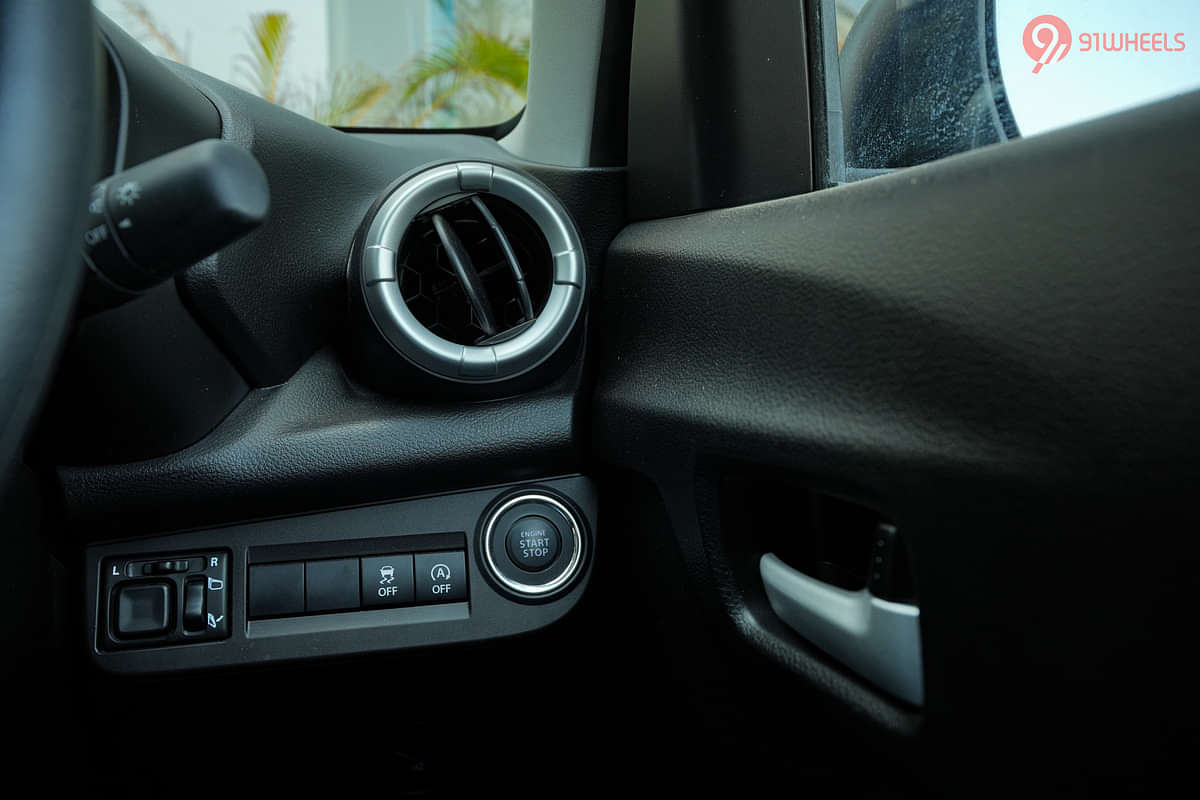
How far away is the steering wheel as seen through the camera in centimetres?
44

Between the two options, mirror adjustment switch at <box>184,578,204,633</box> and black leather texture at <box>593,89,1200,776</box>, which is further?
mirror adjustment switch at <box>184,578,204,633</box>

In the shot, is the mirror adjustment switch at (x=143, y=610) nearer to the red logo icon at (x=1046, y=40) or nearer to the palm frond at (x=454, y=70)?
the red logo icon at (x=1046, y=40)

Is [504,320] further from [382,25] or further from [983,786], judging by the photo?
[382,25]

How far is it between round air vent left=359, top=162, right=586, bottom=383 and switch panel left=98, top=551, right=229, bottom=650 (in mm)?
287

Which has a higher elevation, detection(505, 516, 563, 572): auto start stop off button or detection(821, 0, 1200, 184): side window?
detection(821, 0, 1200, 184): side window

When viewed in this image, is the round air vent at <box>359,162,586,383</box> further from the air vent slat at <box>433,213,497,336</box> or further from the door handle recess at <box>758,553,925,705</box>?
the door handle recess at <box>758,553,925,705</box>

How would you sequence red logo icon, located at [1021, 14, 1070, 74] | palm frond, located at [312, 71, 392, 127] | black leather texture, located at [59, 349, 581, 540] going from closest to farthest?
1. red logo icon, located at [1021, 14, 1070, 74]
2. black leather texture, located at [59, 349, 581, 540]
3. palm frond, located at [312, 71, 392, 127]

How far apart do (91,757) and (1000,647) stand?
2.93ft

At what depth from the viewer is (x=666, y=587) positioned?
0.94 meters

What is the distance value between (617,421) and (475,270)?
0.21m

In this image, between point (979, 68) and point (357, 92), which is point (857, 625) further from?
point (357, 92)

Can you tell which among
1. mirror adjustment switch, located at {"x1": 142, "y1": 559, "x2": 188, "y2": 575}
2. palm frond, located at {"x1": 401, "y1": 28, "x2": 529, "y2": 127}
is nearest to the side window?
mirror adjustment switch, located at {"x1": 142, "y1": 559, "x2": 188, "y2": 575}

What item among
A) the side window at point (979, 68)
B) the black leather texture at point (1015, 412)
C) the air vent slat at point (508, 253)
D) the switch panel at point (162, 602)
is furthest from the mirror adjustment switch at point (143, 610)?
the side window at point (979, 68)

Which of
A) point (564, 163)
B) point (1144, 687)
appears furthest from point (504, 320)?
point (1144, 687)
